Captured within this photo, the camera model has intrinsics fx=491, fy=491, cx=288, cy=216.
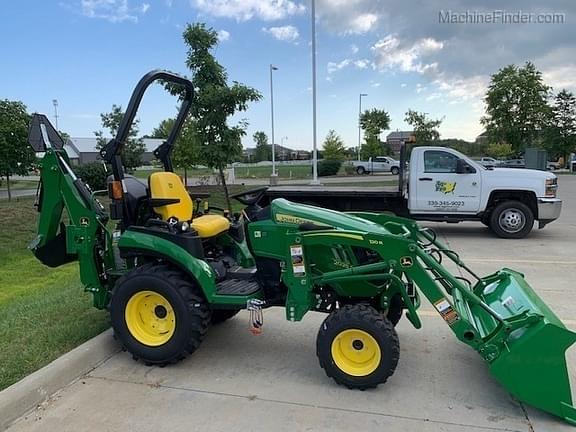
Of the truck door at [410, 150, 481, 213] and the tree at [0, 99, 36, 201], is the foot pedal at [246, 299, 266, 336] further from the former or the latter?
the tree at [0, 99, 36, 201]

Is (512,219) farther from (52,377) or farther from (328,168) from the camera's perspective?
(328,168)

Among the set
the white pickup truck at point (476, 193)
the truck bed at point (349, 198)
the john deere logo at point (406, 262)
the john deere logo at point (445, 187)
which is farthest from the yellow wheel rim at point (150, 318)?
the john deere logo at point (445, 187)

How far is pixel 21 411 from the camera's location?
327 cm

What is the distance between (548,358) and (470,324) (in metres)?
0.51

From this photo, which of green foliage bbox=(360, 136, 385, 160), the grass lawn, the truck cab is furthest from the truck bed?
green foliage bbox=(360, 136, 385, 160)

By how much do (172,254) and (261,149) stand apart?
91271 mm

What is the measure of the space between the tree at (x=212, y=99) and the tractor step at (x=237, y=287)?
943 centimetres

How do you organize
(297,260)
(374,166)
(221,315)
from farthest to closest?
(374,166), (221,315), (297,260)

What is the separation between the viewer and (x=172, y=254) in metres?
3.95

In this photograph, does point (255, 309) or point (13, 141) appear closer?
point (255, 309)

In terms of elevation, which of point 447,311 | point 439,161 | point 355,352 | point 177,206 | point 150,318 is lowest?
point 355,352

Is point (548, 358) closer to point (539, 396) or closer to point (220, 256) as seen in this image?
point (539, 396)

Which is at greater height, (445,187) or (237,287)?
(445,187)

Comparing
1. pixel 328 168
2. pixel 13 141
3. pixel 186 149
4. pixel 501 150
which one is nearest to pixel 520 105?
pixel 501 150
